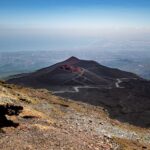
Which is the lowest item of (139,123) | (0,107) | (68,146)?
(139,123)

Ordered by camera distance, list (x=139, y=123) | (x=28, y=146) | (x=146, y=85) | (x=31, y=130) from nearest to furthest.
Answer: (x=28, y=146)
(x=31, y=130)
(x=139, y=123)
(x=146, y=85)

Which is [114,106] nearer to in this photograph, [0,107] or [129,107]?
[129,107]

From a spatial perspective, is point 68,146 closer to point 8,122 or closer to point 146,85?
point 8,122

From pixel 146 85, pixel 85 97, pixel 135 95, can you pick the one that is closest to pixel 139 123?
pixel 85 97

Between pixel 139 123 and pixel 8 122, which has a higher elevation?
pixel 8 122

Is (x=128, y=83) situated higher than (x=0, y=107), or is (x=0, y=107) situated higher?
(x=0, y=107)

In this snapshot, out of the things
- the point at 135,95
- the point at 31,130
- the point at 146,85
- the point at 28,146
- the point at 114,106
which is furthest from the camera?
the point at 146,85

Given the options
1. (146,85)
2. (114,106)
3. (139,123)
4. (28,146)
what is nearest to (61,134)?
(28,146)

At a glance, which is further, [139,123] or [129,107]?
[129,107]

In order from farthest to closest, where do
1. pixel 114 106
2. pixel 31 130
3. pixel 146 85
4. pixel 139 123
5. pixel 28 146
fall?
1. pixel 146 85
2. pixel 114 106
3. pixel 139 123
4. pixel 31 130
5. pixel 28 146
